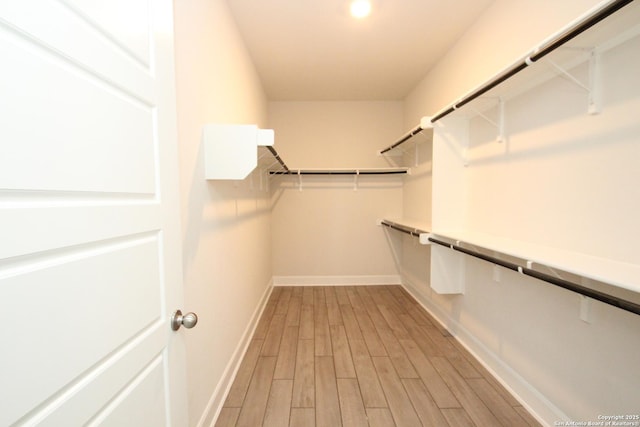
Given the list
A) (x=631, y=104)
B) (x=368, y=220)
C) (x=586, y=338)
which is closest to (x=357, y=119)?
(x=368, y=220)

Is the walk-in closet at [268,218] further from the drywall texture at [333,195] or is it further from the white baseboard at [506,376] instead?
the drywall texture at [333,195]

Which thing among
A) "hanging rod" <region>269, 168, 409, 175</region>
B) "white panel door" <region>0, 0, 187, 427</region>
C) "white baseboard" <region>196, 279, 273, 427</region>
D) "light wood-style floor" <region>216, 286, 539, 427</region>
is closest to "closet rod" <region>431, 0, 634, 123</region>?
"white panel door" <region>0, 0, 187, 427</region>

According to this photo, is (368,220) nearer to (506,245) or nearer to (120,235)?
(506,245)

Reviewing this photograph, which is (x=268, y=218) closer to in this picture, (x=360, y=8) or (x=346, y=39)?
(x=346, y=39)

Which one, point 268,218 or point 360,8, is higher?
point 360,8

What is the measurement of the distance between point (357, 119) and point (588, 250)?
302cm

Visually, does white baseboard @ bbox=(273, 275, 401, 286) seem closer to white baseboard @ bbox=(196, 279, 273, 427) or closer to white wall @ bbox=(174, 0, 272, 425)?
white baseboard @ bbox=(196, 279, 273, 427)

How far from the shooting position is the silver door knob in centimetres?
88

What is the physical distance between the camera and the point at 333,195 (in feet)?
12.6

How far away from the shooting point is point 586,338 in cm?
129

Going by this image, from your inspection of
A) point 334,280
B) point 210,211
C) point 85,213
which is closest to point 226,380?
point 210,211

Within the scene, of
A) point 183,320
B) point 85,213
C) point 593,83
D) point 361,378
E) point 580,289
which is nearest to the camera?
point 85,213

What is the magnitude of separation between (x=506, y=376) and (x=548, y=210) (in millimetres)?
1092

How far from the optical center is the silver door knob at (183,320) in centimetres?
88
